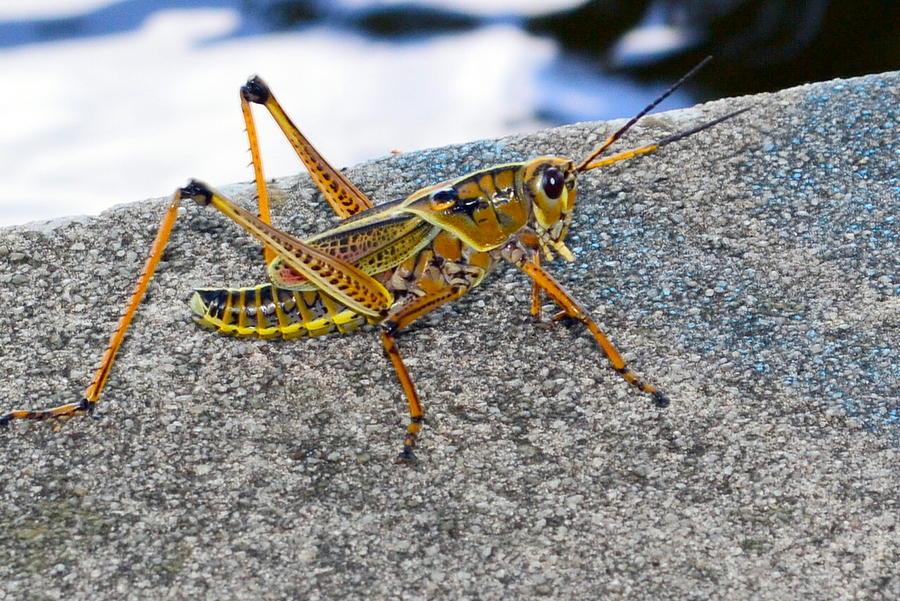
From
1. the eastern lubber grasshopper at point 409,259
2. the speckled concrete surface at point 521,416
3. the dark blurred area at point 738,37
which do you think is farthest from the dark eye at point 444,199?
the dark blurred area at point 738,37

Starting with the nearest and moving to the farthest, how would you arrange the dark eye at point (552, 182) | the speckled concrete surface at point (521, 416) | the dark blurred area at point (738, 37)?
1. the speckled concrete surface at point (521, 416)
2. the dark eye at point (552, 182)
3. the dark blurred area at point (738, 37)

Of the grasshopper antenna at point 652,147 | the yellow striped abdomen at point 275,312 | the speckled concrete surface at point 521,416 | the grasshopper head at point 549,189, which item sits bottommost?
the speckled concrete surface at point 521,416

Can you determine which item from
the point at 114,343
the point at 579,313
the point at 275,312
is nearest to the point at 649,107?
the point at 579,313

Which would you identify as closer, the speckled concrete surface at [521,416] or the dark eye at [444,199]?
the speckled concrete surface at [521,416]

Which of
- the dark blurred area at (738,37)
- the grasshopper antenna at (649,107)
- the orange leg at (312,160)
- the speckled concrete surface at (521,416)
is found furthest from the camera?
the dark blurred area at (738,37)

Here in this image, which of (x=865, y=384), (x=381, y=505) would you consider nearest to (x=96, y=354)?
(x=381, y=505)

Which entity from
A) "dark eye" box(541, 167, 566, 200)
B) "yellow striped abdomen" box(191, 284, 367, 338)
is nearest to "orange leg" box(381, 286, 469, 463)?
"yellow striped abdomen" box(191, 284, 367, 338)

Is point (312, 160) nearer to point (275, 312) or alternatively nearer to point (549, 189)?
point (275, 312)

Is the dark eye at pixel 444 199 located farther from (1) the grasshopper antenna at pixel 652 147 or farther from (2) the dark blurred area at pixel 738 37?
(2) the dark blurred area at pixel 738 37
